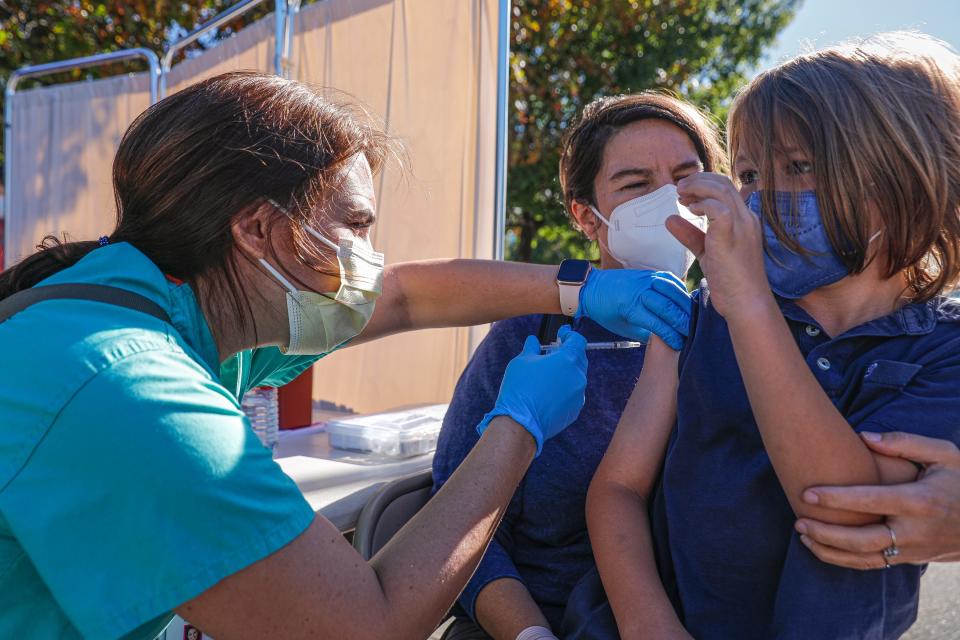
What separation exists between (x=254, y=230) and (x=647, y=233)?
4.11ft

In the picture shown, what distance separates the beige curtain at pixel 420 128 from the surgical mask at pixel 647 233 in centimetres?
157

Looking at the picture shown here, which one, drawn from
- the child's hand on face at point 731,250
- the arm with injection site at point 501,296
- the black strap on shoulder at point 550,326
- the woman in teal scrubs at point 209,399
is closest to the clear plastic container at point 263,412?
the arm with injection site at point 501,296

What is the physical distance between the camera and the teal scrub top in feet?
3.46

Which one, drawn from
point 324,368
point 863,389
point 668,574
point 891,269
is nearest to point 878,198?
point 891,269

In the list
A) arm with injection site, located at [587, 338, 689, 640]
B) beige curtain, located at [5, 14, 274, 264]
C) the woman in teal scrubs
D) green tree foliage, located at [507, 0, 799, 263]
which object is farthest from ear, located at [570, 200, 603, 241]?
beige curtain, located at [5, 14, 274, 264]

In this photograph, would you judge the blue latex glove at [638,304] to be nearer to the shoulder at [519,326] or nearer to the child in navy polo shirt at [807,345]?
the shoulder at [519,326]

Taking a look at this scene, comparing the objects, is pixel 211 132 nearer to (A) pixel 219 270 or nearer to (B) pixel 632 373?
(A) pixel 219 270

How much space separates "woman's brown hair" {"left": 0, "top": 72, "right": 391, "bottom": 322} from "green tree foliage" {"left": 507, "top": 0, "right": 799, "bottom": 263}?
6233 mm

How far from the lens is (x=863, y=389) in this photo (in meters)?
1.43

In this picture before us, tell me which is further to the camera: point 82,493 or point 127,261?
point 127,261

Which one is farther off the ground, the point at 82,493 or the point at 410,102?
the point at 410,102

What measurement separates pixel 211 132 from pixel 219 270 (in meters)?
0.25

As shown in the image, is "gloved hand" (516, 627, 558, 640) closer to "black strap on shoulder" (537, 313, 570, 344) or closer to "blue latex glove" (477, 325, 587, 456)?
"blue latex glove" (477, 325, 587, 456)

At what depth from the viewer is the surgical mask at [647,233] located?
2344 mm
